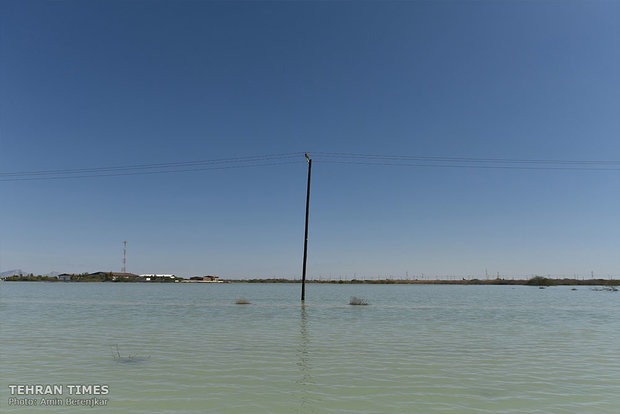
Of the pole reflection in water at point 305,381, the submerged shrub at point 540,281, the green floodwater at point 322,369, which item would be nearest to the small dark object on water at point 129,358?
the green floodwater at point 322,369

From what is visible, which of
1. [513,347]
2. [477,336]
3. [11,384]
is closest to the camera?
[11,384]

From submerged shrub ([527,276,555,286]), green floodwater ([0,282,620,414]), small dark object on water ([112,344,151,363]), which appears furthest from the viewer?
submerged shrub ([527,276,555,286])

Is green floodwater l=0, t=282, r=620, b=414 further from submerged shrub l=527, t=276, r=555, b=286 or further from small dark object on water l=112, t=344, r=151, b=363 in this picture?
submerged shrub l=527, t=276, r=555, b=286

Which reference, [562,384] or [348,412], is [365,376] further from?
[562,384]

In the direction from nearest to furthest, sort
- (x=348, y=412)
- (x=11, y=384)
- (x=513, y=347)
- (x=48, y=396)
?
(x=348, y=412)
(x=48, y=396)
(x=11, y=384)
(x=513, y=347)

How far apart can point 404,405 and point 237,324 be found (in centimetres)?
1609

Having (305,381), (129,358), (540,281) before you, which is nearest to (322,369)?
(305,381)

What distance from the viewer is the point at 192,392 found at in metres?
9.03

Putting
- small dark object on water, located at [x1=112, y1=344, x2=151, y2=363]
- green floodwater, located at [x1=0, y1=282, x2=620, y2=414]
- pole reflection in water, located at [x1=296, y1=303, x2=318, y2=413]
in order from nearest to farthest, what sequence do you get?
1. pole reflection in water, located at [x1=296, y1=303, x2=318, y2=413]
2. green floodwater, located at [x1=0, y1=282, x2=620, y2=414]
3. small dark object on water, located at [x1=112, y1=344, x2=151, y2=363]

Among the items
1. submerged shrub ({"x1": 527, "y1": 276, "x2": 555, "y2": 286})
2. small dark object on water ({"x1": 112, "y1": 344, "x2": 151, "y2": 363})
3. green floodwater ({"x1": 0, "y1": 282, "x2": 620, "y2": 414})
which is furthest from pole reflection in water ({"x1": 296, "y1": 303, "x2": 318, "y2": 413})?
submerged shrub ({"x1": 527, "y1": 276, "x2": 555, "y2": 286})

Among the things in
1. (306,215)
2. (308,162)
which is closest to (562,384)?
(306,215)

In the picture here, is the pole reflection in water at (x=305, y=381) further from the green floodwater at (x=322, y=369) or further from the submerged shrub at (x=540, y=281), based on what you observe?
the submerged shrub at (x=540, y=281)

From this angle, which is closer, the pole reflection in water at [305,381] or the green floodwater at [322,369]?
the pole reflection in water at [305,381]

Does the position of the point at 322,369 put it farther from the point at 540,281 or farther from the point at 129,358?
the point at 540,281
